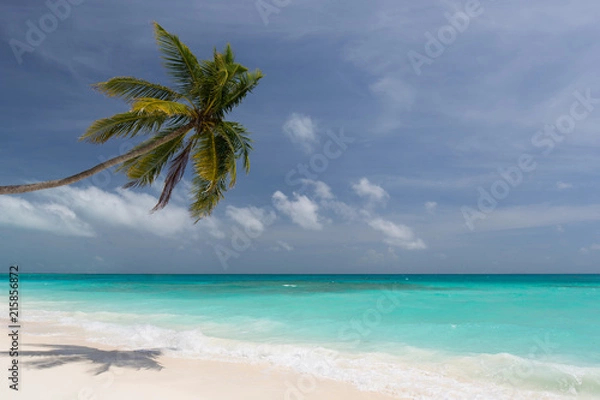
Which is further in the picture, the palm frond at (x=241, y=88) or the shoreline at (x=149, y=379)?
the palm frond at (x=241, y=88)

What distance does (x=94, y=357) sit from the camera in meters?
8.16

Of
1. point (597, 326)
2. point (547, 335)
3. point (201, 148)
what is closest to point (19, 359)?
point (201, 148)

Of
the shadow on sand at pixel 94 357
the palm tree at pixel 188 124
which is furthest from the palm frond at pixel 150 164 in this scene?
the shadow on sand at pixel 94 357

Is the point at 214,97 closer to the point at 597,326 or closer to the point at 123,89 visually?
the point at 123,89

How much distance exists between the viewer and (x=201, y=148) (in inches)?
341

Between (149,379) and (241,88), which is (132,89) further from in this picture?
(149,379)

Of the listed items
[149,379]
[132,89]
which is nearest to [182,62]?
[132,89]

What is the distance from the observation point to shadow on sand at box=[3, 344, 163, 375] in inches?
294

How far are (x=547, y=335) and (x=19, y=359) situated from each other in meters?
13.6

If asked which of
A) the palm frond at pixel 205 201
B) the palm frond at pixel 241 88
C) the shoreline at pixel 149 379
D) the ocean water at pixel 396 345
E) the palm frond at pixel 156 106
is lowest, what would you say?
the ocean water at pixel 396 345

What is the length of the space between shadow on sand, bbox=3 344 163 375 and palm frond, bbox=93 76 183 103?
194 inches

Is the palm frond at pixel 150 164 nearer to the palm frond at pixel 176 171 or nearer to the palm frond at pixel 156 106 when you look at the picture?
the palm frond at pixel 176 171

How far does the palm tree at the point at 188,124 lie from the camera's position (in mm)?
7938

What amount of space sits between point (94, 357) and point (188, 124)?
15.9 feet
